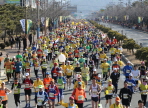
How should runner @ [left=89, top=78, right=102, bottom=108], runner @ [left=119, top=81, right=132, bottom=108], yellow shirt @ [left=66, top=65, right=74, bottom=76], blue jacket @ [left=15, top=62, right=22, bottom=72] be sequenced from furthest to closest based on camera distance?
blue jacket @ [left=15, top=62, right=22, bottom=72], yellow shirt @ [left=66, top=65, right=74, bottom=76], runner @ [left=89, top=78, right=102, bottom=108], runner @ [left=119, top=81, right=132, bottom=108]

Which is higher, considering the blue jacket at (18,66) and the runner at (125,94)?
the runner at (125,94)

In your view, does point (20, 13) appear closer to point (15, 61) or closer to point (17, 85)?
point (15, 61)

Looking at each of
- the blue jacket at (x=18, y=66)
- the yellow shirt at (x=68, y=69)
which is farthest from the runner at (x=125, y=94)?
the blue jacket at (x=18, y=66)

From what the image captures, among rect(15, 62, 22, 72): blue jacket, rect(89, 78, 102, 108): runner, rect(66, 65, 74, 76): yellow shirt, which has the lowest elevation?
rect(15, 62, 22, 72): blue jacket

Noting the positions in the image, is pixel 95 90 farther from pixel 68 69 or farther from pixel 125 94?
pixel 68 69

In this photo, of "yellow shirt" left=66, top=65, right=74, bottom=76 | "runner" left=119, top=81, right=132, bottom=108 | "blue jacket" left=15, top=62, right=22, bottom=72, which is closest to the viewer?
"runner" left=119, top=81, right=132, bottom=108

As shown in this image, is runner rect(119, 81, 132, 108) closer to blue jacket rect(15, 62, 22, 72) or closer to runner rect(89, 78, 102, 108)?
runner rect(89, 78, 102, 108)

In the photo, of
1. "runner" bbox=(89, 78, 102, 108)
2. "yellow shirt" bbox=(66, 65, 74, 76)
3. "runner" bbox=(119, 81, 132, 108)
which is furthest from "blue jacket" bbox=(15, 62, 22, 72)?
"runner" bbox=(119, 81, 132, 108)

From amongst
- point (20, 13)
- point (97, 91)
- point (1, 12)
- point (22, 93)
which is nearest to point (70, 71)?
point (22, 93)

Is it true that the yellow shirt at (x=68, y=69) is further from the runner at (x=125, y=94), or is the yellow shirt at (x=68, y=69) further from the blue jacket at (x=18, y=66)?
the runner at (x=125, y=94)

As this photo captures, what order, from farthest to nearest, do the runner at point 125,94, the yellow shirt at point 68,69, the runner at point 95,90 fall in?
the yellow shirt at point 68,69 → the runner at point 95,90 → the runner at point 125,94

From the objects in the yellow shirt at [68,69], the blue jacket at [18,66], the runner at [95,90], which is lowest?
the blue jacket at [18,66]

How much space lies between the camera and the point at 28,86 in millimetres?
13945

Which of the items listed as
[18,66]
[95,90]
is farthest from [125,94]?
[18,66]
